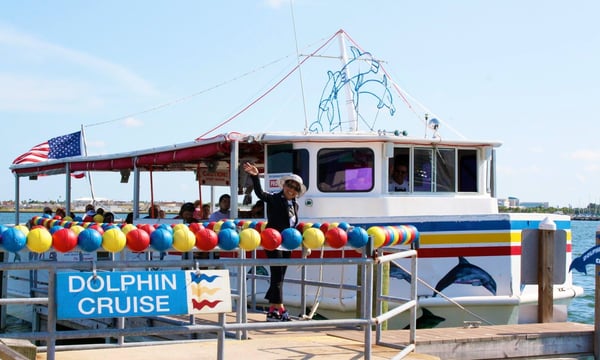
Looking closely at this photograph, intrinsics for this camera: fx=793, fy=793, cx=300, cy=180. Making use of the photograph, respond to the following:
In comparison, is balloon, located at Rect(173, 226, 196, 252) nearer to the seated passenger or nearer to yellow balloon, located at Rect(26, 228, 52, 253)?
yellow balloon, located at Rect(26, 228, 52, 253)

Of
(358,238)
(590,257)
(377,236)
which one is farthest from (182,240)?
Answer: (590,257)

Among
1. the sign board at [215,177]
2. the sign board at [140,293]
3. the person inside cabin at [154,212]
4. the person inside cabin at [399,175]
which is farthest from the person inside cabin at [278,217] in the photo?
the sign board at [215,177]

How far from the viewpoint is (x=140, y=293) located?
5.03 metres

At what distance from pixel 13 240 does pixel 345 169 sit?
6188 millimetres

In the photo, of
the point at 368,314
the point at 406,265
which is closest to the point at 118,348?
the point at 368,314

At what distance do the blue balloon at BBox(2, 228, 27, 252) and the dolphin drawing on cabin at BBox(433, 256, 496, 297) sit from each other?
5980mm

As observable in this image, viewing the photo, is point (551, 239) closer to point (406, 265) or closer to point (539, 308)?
point (539, 308)

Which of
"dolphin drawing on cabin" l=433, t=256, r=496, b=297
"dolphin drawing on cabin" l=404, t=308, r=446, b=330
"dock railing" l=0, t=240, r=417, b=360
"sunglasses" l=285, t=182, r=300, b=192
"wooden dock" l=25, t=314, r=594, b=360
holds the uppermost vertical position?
"sunglasses" l=285, t=182, r=300, b=192

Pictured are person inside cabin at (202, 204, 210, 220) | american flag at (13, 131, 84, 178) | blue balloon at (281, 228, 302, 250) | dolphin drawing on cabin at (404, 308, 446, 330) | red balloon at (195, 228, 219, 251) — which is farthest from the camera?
american flag at (13, 131, 84, 178)

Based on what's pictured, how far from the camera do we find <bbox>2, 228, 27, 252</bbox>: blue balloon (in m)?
5.36

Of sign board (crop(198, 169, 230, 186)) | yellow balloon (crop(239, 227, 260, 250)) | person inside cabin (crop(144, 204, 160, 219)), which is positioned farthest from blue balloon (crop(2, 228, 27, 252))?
sign board (crop(198, 169, 230, 186))

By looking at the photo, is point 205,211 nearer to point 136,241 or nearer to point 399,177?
point 399,177

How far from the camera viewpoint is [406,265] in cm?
1052

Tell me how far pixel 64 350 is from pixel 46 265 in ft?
6.05
